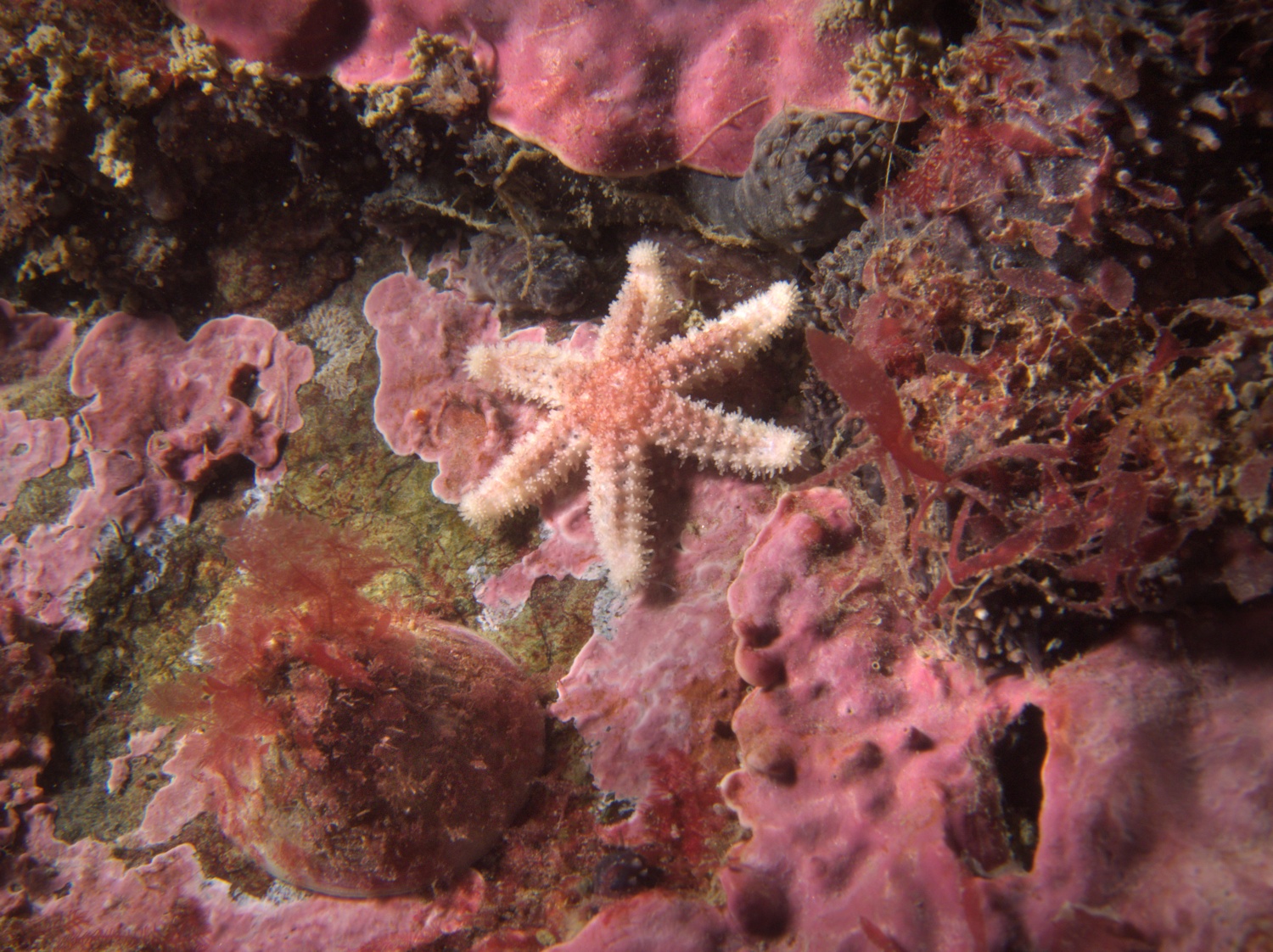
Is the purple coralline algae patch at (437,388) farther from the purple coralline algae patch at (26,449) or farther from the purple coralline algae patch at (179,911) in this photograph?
the purple coralline algae patch at (26,449)

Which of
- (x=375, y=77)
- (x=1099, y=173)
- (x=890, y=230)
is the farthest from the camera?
(x=375, y=77)

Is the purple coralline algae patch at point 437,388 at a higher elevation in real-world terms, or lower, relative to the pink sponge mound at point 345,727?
higher

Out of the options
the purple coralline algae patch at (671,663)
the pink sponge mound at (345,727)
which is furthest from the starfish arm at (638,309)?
the pink sponge mound at (345,727)

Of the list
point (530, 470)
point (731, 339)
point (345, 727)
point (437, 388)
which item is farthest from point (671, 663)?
point (437, 388)

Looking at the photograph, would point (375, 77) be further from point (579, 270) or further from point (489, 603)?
point (489, 603)

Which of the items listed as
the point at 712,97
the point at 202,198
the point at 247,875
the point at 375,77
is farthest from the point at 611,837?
the point at 202,198

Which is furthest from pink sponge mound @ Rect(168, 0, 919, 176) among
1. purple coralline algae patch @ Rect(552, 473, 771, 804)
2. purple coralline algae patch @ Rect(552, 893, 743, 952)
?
purple coralline algae patch @ Rect(552, 893, 743, 952)

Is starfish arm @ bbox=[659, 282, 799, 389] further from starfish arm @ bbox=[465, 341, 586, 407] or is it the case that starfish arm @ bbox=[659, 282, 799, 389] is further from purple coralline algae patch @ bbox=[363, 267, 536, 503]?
purple coralline algae patch @ bbox=[363, 267, 536, 503]
